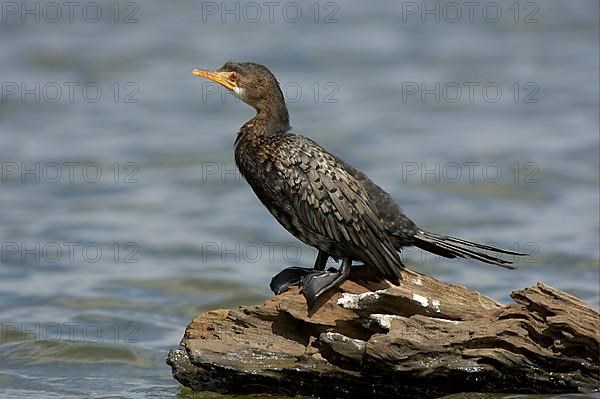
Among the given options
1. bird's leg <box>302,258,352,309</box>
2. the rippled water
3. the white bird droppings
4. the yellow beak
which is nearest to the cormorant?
bird's leg <box>302,258,352,309</box>

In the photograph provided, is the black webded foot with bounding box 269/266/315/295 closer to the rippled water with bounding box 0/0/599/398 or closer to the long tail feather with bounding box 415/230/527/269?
the long tail feather with bounding box 415/230/527/269

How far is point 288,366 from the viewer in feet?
28.3

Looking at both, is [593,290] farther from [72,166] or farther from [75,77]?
[75,77]

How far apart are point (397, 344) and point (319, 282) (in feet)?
2.50

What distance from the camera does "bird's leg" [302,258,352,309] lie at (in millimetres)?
8508

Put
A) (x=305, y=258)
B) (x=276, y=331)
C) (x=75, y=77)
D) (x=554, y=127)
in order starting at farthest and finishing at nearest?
(x=75, y=77) → (x=554, y=127) → (x=305, y=258) → (x=276, y=331)

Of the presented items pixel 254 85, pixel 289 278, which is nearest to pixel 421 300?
pixel 289 278

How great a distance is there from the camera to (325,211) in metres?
8.84

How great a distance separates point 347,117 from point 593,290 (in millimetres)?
8145

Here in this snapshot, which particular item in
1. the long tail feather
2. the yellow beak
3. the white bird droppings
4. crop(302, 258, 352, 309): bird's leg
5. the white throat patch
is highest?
the yellow beak

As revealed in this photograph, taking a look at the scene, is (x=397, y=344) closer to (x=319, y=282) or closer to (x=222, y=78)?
(x=319, y=282)

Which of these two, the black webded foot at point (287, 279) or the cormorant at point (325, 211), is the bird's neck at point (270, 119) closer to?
the cormorant at point (325, 211)

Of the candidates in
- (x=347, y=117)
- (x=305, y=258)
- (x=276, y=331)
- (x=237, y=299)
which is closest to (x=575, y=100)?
(x=347, y=117)

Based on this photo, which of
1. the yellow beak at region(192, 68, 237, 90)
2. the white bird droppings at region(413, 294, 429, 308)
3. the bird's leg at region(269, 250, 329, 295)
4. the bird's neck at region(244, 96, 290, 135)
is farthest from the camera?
the yellow beak at region(192, 68, 237, 90)
